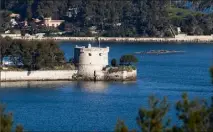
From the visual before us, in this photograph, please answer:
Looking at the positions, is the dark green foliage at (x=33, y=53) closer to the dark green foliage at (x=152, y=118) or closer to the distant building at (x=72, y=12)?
the dark green foliage at (x=152, y=118)

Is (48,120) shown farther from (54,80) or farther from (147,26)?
(147,26)

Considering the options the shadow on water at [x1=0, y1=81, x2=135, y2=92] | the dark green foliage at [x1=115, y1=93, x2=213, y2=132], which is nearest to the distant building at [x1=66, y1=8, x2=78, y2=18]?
the shadow on water at [x1=0, y1=81, x2=135, y2=92]

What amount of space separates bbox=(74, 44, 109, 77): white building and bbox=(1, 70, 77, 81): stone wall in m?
Answer: 0.39

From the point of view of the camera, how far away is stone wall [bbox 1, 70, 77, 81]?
3278 centimetres

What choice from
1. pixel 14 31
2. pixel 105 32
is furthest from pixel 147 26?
pixel 14 31

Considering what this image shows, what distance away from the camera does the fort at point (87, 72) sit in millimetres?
33188

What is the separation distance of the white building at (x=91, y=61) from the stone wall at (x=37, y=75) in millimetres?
389

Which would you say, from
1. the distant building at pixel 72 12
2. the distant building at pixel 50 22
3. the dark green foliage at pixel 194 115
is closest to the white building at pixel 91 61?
the dark green foliage at pixel 194 115

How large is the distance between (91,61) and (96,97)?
518cm

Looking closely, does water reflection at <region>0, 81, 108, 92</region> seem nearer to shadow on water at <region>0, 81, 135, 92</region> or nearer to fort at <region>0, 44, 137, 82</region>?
shadow on water at <region>0, 81, 135, 92</region>

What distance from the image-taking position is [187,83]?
111 feet

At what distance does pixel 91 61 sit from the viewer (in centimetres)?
3388

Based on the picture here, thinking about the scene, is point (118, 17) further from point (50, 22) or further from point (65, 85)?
point (65, 85)

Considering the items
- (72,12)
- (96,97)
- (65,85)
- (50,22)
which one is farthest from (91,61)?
(72,12)
